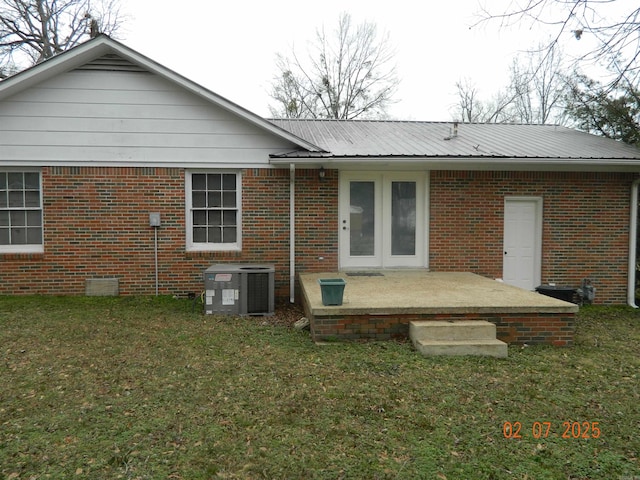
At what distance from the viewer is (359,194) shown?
28.1ft

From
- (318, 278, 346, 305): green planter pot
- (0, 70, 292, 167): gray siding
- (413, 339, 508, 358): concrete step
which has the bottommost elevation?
(413, 339, 508, 358): concrete step

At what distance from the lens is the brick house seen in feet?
25.6

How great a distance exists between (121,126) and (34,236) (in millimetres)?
2686

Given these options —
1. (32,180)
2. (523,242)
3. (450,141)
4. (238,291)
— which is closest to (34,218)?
(32,180)

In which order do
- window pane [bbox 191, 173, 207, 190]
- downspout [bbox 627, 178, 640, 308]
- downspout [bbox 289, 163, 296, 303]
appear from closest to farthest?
downspout [bbox 289, 163, 296, 303], window pane [bbox 191, 173, 207, 190], downspout [bbox 627, 178, 640, 308]

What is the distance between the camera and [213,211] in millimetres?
8266

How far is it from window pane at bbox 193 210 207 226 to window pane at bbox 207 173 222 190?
0.50 m

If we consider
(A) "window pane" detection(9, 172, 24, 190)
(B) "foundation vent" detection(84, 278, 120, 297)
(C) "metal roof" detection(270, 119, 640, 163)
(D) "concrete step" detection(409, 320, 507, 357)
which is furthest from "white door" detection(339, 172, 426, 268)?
(A) "window pane" detection(9, 172, 24, 190)

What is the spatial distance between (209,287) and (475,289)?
421cm

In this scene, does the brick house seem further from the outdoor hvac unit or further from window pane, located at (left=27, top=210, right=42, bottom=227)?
the outdoor hvac unit

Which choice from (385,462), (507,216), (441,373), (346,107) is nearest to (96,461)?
(385,462)

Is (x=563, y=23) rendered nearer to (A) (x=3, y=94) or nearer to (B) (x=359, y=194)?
(B) (x=359, y=194)

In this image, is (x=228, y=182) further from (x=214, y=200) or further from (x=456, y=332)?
(x=456, y=332)
